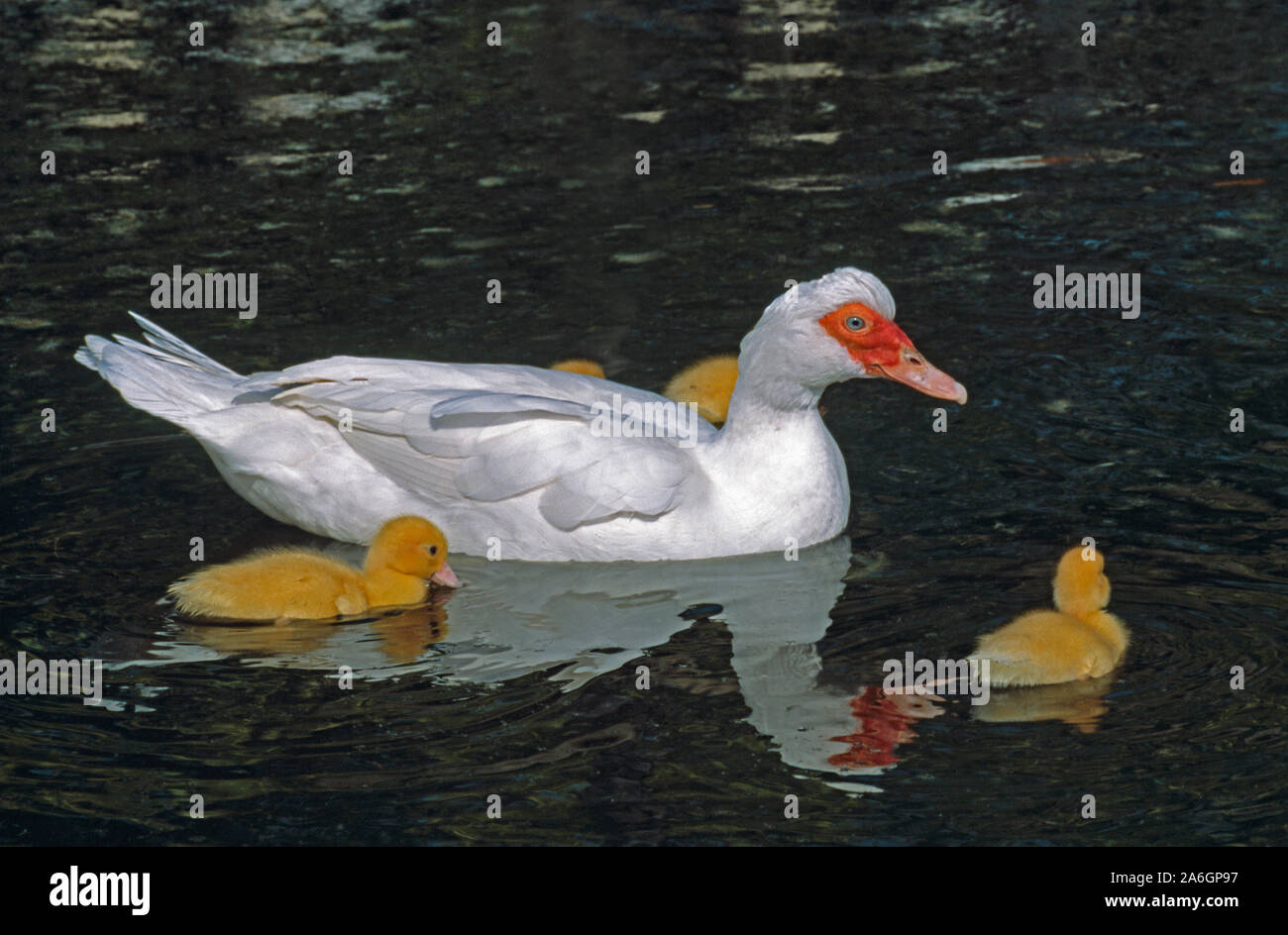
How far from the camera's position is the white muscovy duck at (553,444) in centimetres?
797

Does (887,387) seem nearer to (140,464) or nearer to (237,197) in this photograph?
(140,464)

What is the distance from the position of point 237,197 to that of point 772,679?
7397 mm

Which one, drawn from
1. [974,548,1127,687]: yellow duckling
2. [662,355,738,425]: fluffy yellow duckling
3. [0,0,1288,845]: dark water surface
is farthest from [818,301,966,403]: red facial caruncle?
[662,355,738,425]: fluffy yellow duckling

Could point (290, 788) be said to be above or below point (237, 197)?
below

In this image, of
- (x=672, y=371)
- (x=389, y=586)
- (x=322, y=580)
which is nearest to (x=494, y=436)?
(x=389, y=586)

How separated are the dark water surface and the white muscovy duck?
21cm

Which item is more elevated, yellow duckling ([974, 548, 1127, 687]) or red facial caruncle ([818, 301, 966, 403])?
red facial caruncle ([818, 301, 966, 403])

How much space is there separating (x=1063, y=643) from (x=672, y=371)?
13.4 feet

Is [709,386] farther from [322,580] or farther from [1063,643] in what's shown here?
[1063,643]

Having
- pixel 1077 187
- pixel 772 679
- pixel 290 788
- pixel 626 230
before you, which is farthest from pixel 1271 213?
pixel 290 788

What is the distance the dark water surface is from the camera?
6.21 m

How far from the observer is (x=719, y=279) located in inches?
451

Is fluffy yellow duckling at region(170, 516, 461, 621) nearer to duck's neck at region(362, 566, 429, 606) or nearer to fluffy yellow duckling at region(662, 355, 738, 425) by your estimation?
duck's neck at region(362, 566, 429, 606)

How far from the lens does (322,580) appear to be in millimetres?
7445
